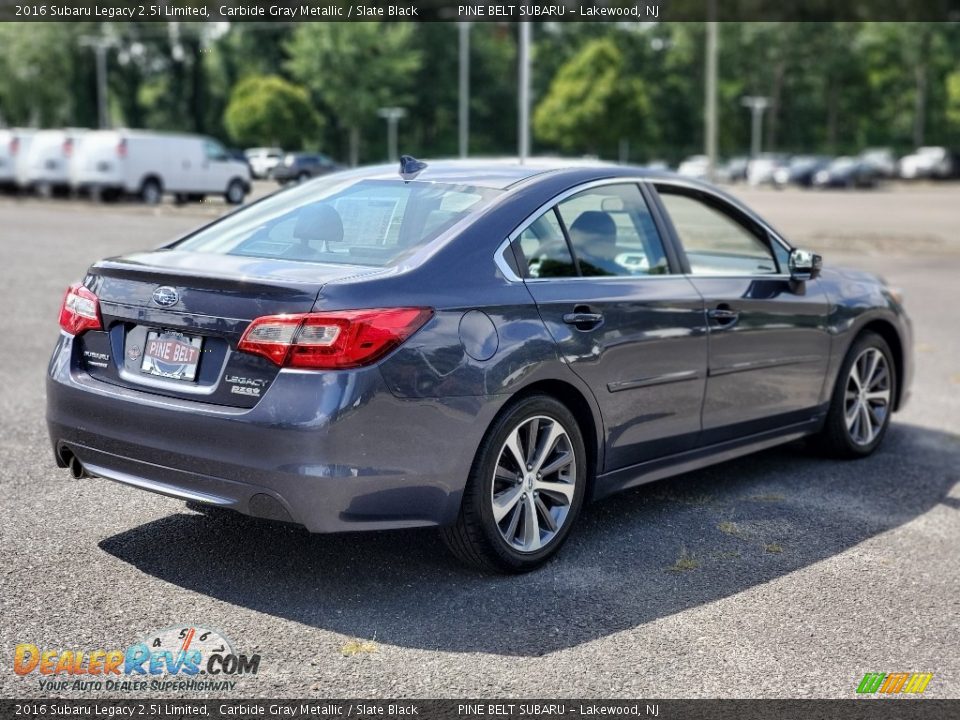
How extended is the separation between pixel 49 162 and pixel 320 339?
31.8m

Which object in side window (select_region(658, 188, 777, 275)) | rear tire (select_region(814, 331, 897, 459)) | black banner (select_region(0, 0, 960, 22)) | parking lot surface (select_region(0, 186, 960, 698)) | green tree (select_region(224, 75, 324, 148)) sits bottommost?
parking lot surface (select_region(0, 186, 960, 698))

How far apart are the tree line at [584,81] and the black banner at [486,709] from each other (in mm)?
54097

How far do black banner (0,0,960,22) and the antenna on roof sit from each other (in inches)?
1025

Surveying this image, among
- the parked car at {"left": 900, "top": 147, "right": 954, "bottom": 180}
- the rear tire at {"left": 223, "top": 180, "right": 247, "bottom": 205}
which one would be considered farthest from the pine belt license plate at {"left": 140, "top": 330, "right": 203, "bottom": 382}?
the parked car at {"left": 900, "top": 147, "right": 954, "bottom": 180}

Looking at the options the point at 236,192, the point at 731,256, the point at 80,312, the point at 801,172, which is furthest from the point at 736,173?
the point at 80,312

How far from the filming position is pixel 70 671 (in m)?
3.69

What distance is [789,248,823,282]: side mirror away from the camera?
6055mm

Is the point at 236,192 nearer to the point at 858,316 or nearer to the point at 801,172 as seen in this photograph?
the point at 858,316

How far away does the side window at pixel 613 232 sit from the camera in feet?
16.9

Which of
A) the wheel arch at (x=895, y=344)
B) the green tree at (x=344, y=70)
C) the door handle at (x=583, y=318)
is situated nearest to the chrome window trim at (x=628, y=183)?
the door handle at (x=583, y=318)

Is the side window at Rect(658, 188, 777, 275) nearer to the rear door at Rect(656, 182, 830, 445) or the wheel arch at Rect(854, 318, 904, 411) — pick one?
the rear door at Rect(656, 182, 830, 445)

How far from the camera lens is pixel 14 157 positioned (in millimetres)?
34875

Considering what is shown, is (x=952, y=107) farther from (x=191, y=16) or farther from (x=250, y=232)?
(x=250, y=232)

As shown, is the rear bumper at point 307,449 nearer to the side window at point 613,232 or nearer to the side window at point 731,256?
the side window at point 613,232
